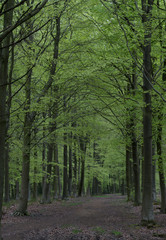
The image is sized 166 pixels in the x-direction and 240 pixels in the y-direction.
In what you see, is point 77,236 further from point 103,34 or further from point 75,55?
point 75,55

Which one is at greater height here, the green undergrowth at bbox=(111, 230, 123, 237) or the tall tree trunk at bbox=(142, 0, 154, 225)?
the tall tree trunk at bbox=(142, 0, 154, 225)

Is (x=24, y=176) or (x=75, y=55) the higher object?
(x=75, y=55)

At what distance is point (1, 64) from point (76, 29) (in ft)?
31.2

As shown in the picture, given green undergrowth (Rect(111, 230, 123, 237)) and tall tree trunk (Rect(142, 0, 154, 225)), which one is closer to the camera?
green undergrowth (Rect(111, 230, 123, 237))

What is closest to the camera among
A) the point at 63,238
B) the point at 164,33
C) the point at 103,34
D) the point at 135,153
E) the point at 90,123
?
the point at 63,238

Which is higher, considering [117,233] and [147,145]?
[147,145]

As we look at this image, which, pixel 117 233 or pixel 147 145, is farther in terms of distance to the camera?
pixel 147 145

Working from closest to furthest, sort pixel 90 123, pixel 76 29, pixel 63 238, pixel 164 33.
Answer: pixel 63 238, pixel 164 33, pixel 76 29, pixel 90 123

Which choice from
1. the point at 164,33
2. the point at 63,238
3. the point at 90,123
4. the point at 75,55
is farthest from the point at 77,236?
the point at 90,123

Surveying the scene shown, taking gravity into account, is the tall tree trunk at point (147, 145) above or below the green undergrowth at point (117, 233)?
above

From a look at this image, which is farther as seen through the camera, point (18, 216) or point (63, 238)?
point (18, 216)

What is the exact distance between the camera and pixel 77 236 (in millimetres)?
7547

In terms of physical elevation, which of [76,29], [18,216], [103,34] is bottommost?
[18,216]

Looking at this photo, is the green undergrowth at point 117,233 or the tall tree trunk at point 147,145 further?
the tall tree trunk at point 147,145
